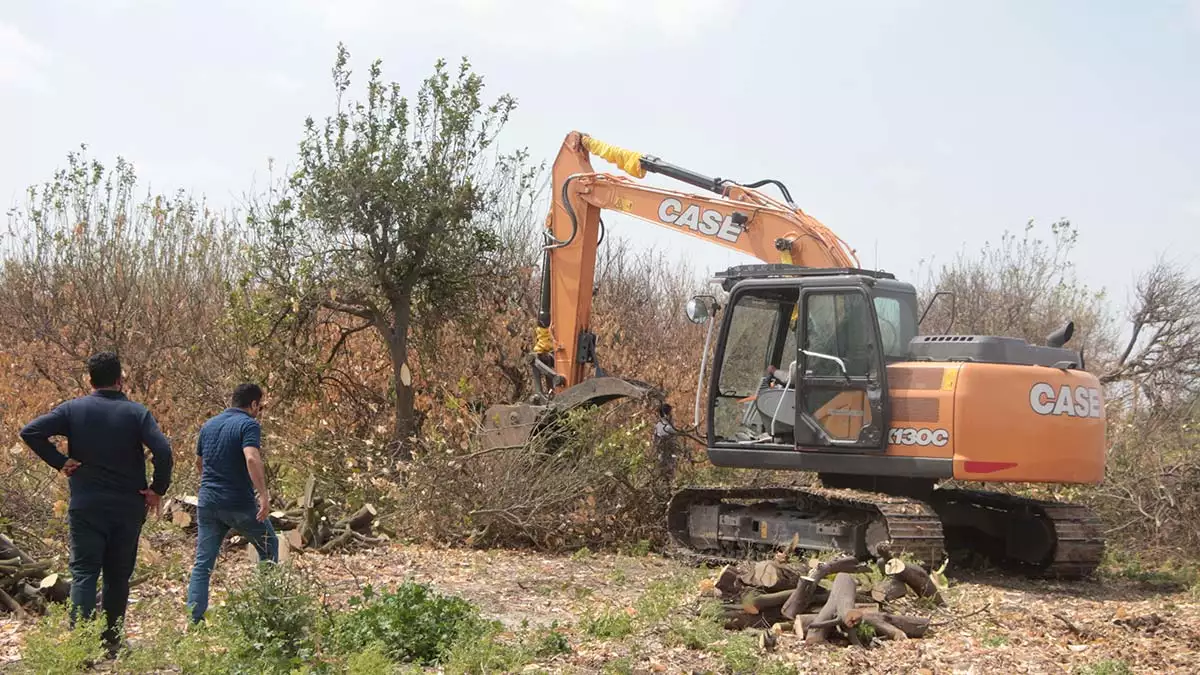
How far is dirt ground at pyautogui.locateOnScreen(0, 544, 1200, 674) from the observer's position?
6.52m

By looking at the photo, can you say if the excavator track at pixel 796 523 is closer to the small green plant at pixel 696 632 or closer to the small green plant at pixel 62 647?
the small green plant at pixel 696 632

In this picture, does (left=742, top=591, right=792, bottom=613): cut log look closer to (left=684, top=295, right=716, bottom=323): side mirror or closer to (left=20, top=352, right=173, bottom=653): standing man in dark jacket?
(left=684, top=295, right=716, bottom=323): side mirror

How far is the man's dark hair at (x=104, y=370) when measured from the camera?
21.6 ft

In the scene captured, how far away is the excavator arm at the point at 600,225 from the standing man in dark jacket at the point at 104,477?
562 cm

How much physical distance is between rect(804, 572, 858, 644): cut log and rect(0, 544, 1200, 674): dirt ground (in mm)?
99

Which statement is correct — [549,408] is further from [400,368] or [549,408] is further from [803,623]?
[803,623]

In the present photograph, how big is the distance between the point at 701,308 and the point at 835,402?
4.40 feet

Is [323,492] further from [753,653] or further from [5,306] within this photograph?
[5,306]

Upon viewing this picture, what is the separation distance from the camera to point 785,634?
7363 mm

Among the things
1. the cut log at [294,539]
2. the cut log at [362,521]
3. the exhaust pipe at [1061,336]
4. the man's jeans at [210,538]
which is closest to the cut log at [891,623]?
the man's jeans at [210,538]

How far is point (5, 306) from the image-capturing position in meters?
17.5

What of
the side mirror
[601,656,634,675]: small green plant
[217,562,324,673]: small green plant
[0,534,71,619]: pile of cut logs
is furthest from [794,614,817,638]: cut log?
[0,534,71,619]: pile of cut logs

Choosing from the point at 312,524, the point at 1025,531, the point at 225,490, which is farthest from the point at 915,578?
the point at 312,524

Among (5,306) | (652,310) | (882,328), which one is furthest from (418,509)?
(652,310)
